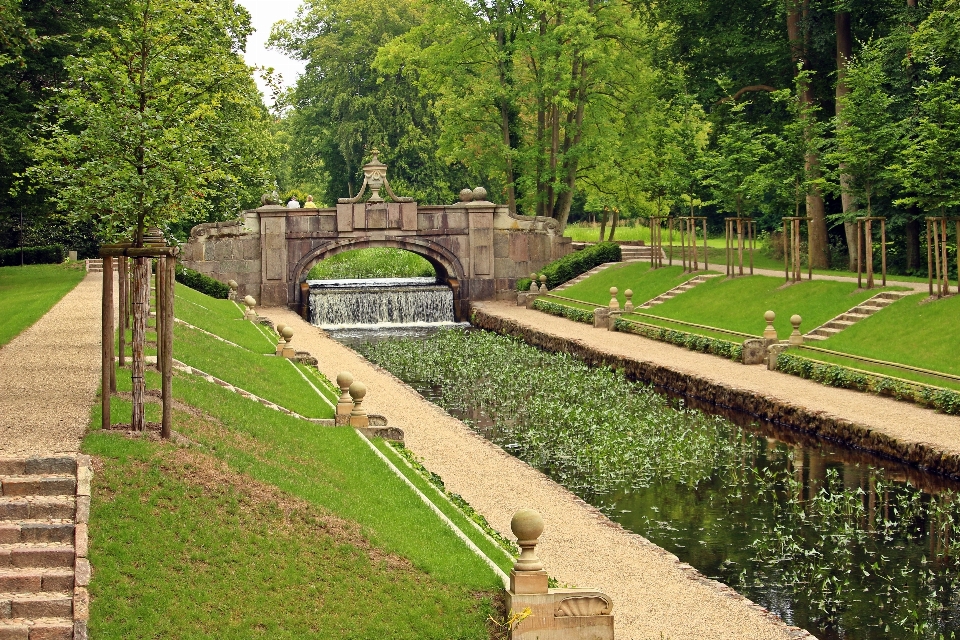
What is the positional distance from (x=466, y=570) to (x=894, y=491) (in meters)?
8.51

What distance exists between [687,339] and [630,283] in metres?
12.7

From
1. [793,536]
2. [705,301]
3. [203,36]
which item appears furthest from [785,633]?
[705,301]

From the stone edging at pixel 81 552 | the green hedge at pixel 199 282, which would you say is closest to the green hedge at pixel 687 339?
the green hedge at pixel 199 282

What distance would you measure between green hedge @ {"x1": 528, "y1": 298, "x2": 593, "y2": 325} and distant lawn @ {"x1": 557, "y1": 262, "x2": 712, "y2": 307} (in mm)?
1145

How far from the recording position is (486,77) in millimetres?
56031

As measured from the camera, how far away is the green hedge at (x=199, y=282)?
46.8m

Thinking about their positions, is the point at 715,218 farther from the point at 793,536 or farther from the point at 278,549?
the point at 278,549

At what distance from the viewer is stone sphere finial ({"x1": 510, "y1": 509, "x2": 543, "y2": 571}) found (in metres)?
11.3

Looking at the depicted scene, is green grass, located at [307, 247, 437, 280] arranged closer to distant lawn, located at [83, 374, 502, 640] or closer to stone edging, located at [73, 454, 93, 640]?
distant lawn, located at [83, 374, 502, 640]

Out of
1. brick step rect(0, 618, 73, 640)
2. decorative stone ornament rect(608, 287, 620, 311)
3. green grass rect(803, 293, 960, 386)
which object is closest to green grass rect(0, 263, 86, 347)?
brick step rect(0, 618, 73, 640)

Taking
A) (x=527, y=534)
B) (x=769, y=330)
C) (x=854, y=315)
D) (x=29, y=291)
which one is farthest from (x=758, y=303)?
(x=527, y=534)

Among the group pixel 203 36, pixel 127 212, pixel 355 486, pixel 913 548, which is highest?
pixel 203 36

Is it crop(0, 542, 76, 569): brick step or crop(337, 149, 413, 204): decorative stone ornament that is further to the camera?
crop(337, 149, 413, 204): decorative stone ornament

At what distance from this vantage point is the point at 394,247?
164ft
